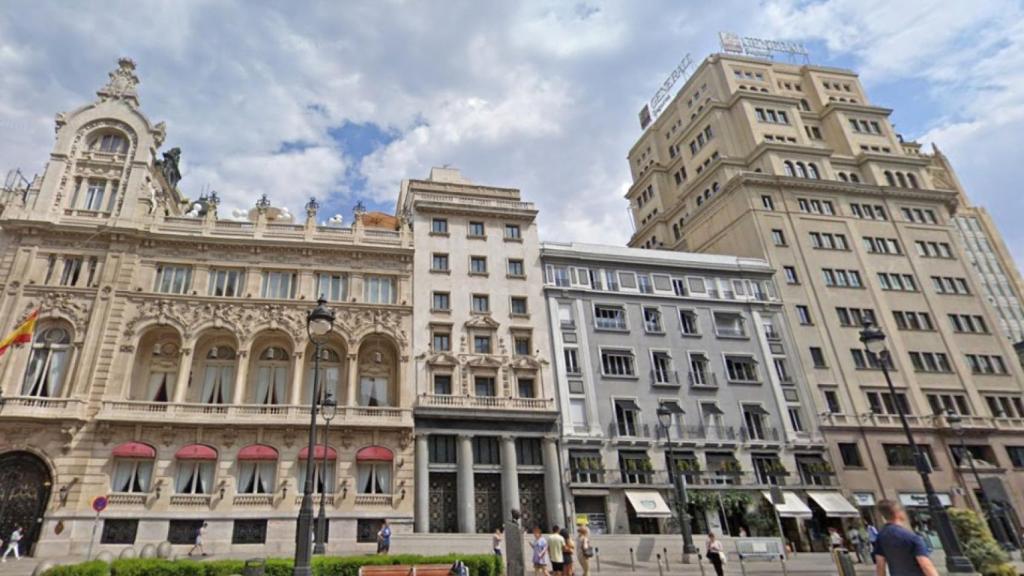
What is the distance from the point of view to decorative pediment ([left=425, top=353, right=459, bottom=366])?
34281 mm

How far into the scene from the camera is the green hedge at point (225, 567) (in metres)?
14.4

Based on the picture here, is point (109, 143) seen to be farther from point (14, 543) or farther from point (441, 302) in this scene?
point (14, 543)

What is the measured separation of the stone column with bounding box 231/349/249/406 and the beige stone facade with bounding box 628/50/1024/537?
3659 cm

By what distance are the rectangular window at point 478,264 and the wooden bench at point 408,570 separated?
23272 millimetres

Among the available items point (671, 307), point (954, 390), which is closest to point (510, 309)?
point (671, 307)

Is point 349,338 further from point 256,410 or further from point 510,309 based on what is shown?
point 510,309

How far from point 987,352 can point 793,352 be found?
17.6m

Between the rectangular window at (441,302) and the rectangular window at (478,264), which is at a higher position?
the rectangular window at (478,264)

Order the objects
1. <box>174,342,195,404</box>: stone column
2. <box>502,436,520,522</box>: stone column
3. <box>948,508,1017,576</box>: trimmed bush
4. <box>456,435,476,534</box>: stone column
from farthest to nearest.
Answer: <box>502,436,520,522</box>: stone column → <box>456,435,476,534</box>: stone column → <box>174,342,195,404</box>: stone column → <box>948,508,1017,576</box>: trimmed bush

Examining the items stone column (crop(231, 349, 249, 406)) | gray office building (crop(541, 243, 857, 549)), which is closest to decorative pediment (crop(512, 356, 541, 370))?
gray office building (crop(541, 243, 857, 549))

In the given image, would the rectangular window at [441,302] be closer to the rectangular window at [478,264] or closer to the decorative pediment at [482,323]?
the decorative pediment at [482,323]

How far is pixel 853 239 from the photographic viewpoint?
4688 centimetres

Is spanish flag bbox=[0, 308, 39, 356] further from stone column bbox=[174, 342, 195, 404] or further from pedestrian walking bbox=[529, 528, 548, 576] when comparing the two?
pedestrian walking bbox=[529, 528, 548, 576]

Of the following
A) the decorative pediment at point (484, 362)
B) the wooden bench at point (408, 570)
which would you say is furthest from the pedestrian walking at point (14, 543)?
the decorative pediment at point (484, 362)
